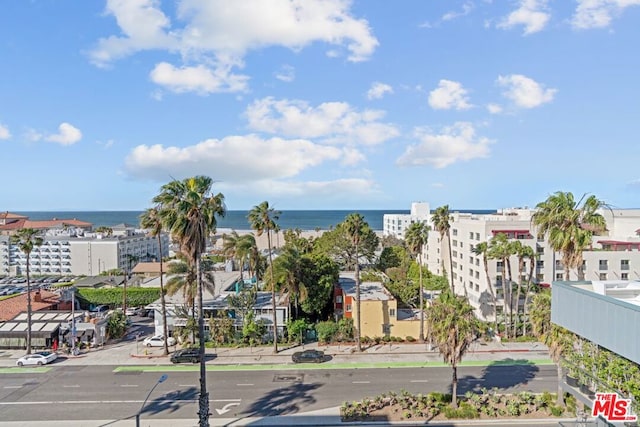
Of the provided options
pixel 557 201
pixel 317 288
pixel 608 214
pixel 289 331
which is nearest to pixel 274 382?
pixel 289 331

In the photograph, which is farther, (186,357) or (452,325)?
(186,357)

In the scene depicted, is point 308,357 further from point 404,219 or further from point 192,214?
point 404,219

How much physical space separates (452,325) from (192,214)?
58.8ft

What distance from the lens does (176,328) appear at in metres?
44.6

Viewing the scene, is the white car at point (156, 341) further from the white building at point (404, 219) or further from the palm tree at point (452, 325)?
the white building at point (404, 219)

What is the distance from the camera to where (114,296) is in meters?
63.2

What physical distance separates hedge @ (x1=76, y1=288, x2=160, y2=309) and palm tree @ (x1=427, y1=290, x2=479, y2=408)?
4747 centimetres

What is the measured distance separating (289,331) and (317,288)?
242 inches

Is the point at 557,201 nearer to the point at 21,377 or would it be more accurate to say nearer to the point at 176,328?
the point at 176,328

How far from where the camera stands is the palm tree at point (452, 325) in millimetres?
26844

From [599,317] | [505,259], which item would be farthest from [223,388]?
[505,259]

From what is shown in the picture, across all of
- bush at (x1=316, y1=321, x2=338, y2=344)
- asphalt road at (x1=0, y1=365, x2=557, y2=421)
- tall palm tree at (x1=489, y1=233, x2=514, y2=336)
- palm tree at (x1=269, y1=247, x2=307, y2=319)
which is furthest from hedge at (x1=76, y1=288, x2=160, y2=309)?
tall palm tree at (x1=489, y1=233, x2=514, y2=336)

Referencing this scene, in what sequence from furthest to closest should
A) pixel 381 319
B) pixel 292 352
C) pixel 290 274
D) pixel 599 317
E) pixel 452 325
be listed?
pixel 381 319 → pixel 290 274 → pixel 292 352 → pixel 452 325 → pixel 599 317

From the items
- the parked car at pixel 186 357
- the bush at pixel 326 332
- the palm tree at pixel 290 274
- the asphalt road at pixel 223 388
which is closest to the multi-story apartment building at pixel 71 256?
the palm tree at pixel 290 274
